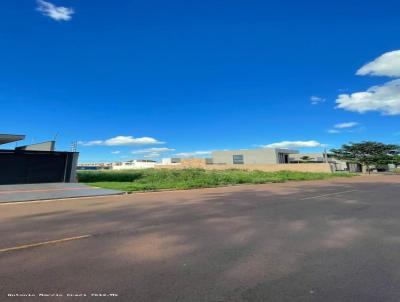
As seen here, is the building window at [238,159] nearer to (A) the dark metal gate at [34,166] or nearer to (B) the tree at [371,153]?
(B) the tree at [371,153]

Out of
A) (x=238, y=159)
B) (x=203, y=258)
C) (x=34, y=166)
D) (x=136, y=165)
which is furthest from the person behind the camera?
(x=136, y=165)

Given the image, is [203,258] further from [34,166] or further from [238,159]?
[238,159]

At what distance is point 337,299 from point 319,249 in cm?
223

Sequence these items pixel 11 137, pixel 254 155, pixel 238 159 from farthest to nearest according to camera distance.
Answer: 1. pixel 238 159
2. pixel 254 155
3. pixel 11 137

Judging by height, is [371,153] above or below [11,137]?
above

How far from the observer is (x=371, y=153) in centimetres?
6794

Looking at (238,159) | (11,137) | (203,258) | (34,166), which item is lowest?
(203,258)

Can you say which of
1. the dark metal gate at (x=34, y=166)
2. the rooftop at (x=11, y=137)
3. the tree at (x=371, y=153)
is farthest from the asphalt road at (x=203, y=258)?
the tree at (x=371, y=153)

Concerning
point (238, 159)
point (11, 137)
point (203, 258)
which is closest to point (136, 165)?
point (238, 159)

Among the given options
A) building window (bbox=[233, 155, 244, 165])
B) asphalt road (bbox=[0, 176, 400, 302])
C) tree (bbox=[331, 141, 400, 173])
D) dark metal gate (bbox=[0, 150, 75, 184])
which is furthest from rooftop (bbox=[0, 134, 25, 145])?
building window (bbox=[233, 155, 244, 165])

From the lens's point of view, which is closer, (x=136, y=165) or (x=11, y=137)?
(x=11, y=137)

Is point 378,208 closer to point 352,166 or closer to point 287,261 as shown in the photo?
point 287,261

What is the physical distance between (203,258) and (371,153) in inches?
2892

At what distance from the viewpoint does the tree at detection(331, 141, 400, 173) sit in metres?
66.4
